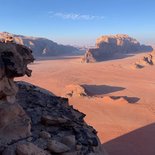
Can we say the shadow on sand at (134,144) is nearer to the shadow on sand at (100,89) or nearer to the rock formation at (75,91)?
the rock formation at (75,91)

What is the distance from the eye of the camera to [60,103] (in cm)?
902

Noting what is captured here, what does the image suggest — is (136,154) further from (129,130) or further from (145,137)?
(129,130)

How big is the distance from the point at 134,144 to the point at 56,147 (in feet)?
21.5

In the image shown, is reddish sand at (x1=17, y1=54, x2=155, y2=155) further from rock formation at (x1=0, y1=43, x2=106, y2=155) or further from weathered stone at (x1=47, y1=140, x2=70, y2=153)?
weathered stone at (x1=47, y1=140, x2=70, y2=153)

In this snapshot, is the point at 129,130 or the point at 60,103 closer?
the point at 60,103

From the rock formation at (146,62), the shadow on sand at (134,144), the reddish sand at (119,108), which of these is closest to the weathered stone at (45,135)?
the shadow on sand at (134,144)

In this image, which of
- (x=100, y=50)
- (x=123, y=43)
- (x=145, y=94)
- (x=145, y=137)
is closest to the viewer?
(x=145, y=137)

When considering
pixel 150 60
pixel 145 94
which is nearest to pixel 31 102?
pixel 145 94

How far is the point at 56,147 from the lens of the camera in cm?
634

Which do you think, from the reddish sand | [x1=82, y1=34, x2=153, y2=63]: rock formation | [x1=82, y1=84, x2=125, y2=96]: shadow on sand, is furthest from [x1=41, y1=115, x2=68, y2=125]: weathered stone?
[x1=82, y1=34, x2=153, y2=63]: rock formation

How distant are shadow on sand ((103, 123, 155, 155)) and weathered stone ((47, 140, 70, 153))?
5.21 meters

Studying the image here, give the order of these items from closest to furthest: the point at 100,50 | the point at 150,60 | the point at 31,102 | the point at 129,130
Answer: the point at 31,102 → the point at 129,130 → the point at 150,60 → the point at 100,50

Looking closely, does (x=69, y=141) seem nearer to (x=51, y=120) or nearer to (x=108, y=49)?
(x=51, y=120)

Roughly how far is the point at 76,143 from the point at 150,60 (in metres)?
37.4
